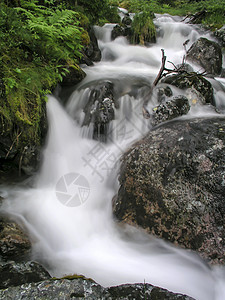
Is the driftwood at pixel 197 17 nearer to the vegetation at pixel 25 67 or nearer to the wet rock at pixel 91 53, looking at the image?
the wet rock at pixel 91 53

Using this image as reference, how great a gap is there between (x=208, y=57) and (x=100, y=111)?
569 centimetres

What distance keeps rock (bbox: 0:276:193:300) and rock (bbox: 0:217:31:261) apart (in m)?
0.92

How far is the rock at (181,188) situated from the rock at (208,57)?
Answer: 517 centimetres

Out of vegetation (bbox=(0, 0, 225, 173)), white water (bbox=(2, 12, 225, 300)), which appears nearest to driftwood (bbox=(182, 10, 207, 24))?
white water (bbox=(2, 12, 225, 300))

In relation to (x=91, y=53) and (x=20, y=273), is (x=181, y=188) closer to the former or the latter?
(x=20, y=273)

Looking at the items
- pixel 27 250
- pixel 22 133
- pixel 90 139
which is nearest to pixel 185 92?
pixel 90 139

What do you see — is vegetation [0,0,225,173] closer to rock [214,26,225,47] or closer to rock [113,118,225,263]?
rock [113,118,225,263]

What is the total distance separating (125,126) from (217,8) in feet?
39.5

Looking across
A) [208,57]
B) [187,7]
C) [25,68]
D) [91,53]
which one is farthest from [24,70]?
[187,7]

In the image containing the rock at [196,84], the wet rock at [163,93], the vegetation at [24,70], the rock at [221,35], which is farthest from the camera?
the rock at [221,35]

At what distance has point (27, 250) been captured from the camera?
111 inches

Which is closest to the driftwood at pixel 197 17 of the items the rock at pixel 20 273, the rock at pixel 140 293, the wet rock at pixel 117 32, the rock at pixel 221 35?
the rock at pixel 221 35

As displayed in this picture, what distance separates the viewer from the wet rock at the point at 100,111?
4.78 metres

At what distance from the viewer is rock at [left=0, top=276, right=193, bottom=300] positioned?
1.70m
